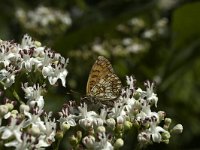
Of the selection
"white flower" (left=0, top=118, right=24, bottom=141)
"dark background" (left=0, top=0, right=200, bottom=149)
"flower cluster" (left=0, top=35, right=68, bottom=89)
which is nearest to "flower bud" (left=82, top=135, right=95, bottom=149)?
"white flower" (left=0, top=118, right=24, bottom=141)

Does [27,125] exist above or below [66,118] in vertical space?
below

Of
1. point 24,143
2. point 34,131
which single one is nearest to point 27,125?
point 34,131

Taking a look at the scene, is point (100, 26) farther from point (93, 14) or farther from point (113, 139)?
point (113, 139)

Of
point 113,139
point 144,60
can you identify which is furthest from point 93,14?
point 113,139

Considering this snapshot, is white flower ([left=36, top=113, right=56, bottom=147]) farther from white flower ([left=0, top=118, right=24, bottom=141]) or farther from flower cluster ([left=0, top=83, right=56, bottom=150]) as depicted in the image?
white flower ([left=0, top=118, right=24, bottom=141])

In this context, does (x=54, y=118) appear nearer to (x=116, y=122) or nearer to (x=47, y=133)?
(x=47, y=133)

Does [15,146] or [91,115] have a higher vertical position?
[91,115]

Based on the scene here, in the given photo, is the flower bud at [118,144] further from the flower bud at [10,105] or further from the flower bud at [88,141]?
the flower bud at [10,105]
